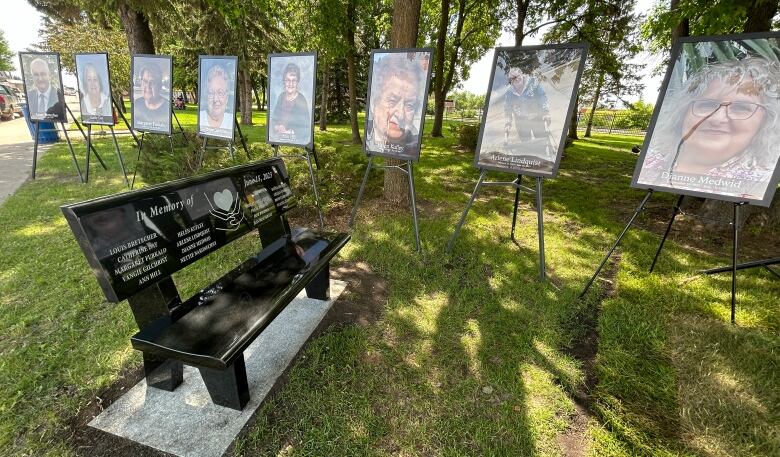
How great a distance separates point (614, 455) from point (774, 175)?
2.43 metres

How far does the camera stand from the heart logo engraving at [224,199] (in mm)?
2361

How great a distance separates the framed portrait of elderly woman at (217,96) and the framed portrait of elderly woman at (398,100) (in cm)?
225

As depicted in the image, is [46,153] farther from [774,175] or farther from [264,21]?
[774,175]

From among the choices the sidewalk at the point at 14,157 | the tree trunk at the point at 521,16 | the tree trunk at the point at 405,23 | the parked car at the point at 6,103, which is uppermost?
the tree trunk at the point at 521,16

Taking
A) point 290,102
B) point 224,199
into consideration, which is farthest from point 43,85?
point 224,199

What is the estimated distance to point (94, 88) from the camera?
19.2 ft

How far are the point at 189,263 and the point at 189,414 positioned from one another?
36.6 inches

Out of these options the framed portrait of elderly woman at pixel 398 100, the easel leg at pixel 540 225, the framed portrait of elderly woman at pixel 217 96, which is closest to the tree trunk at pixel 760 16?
the easel leg at pixel 540 225

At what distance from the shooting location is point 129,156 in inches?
347

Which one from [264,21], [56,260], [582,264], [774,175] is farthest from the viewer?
[264,21]

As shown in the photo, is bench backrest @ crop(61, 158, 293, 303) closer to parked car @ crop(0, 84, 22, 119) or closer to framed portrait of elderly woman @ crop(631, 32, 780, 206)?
framed portrait of elderly woman @ crop(631, 32, 780, 206)

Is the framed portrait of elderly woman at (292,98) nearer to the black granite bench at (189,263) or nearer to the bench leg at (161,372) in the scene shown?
the black granite bench at (189,263)

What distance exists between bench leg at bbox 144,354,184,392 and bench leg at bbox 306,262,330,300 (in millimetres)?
1186

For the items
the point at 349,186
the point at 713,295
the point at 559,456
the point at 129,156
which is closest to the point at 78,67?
the point at 129,156
